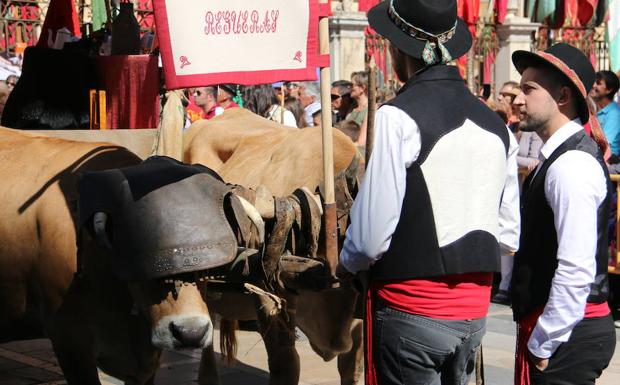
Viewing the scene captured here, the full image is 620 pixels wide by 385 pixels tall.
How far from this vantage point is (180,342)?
347cm

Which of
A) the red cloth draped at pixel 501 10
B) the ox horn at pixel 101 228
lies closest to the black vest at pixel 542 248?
the ox horn at pixel 101 228

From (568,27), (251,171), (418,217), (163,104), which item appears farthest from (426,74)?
(568,27)

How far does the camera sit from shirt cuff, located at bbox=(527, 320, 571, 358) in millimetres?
3390

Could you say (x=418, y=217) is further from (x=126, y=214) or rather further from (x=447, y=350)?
(x=126, y=214)

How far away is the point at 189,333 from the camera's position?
3.44 meters

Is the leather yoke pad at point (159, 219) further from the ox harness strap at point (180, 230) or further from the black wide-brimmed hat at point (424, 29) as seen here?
the black wide-brimmed hat at point (424, 29)

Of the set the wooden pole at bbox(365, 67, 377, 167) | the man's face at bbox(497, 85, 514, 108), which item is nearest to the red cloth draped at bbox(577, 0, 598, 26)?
the man's face at bbox(497, 85, 514, 108)

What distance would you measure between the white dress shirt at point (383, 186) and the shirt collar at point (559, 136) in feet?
2.28

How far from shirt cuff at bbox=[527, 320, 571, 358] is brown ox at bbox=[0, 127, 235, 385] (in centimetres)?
144

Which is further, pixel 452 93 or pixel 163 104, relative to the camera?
pixel 163 104

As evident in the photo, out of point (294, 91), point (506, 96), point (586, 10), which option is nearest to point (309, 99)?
point (294, 91)

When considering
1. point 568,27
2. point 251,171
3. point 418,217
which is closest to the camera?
point 418,217

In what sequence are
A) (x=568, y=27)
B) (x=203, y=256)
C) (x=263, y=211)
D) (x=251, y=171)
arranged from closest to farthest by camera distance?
(x=203, y=256), (x=263, y=211), (x=251, y=171), (x=568, y=27)

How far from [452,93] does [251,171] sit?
235cm
